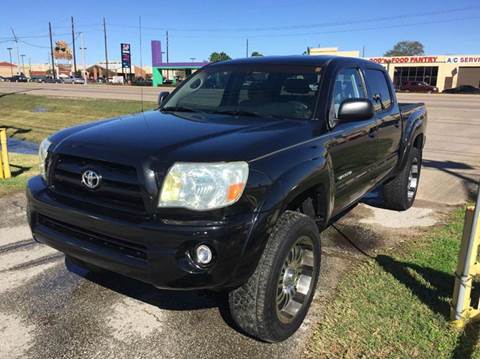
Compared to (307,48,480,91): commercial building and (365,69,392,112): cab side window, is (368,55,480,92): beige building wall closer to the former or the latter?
(307,48,480,91): commercial building

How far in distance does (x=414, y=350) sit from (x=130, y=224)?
195 cm

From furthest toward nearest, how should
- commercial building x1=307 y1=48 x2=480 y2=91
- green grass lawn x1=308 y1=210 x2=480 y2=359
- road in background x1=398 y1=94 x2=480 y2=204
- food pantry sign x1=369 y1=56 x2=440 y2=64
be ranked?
food pantry sign x1=369 y1=56 x2=440 y2=64
commercial building x1=307 y1=48 x2=480 y2=91
road in background x1=398 y1=94 x2=480 y2=204
green grass lawn x1=308 y1=210 x2=480 y2=359

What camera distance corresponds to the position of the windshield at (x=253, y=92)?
3691 mm

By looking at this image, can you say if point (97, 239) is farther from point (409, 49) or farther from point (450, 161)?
point (409, 49)

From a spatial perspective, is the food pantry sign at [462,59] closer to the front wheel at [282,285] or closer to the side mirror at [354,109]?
the side mirror at [354,109]

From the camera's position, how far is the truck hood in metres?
2.66

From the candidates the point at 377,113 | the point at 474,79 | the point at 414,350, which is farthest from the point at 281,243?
the point at 474,79

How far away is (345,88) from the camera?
13.5 feet

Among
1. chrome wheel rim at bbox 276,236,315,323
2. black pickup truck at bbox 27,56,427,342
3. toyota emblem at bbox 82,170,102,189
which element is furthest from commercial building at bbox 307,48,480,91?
toyota emblem at bbox 82,170,102,189

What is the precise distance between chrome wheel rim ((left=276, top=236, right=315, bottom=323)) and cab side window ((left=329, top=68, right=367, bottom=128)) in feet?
3.39

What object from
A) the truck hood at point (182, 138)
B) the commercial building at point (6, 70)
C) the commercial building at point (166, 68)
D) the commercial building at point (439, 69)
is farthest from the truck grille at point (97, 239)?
the commercial building at point (6, 70)

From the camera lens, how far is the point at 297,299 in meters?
3.24

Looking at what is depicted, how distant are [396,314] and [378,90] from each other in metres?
2.60

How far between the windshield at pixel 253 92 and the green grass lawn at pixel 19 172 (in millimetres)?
3589
